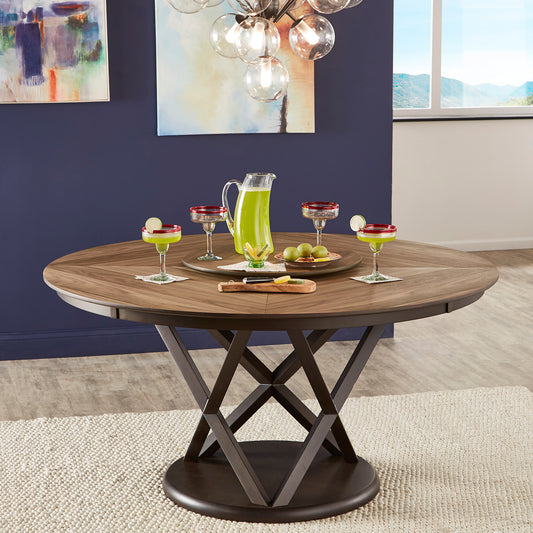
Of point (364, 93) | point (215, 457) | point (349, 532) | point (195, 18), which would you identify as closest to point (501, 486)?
point (349, 532)

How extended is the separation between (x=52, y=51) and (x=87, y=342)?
1443mm

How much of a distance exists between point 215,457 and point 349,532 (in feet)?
1.88

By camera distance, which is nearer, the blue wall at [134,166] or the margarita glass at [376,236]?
the margarita glass at [376,236]

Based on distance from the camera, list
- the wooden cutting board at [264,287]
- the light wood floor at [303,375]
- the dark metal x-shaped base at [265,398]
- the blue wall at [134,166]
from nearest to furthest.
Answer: the wooden cutting board at [264,287]
the dark metal x-shaped base at [265,398]
the light wood floor at [303,375]
the blue wall at [134,166]

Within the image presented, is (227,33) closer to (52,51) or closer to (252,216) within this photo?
(252,216)

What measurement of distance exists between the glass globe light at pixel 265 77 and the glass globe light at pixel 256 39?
0.09ft

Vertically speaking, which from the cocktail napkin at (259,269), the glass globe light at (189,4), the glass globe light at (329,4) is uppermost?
the glass globe light at (189,4)

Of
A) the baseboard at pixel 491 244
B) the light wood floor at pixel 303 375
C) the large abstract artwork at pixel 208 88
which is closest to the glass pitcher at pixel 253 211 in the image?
the light wood floor at pixel 303 375

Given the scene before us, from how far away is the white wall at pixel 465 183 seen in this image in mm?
6754

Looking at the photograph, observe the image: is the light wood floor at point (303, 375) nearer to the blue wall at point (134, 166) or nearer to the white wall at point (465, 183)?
the blue wall at point (134, 166)

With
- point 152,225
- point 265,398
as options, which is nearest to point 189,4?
point 152,225

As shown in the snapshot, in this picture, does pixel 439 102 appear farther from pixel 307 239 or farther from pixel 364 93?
pixel 307 239

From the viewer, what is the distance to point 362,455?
2.90 meters

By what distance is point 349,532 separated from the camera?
93.0 inches
